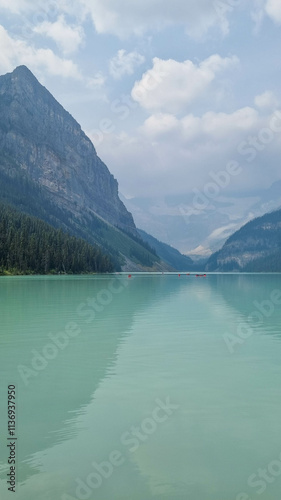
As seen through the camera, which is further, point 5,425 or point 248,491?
point 5,425

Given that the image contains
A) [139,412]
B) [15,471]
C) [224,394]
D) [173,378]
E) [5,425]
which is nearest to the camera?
[15,471]

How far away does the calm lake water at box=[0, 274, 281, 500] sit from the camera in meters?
12.7

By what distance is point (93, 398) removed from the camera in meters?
20.5

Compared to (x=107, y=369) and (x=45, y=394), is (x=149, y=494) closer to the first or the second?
(x=45, y=394)

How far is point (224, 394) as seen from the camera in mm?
21719

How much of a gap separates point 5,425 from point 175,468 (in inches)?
265

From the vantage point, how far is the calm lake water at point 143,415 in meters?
12.7

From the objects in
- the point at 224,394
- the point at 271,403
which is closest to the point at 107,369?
the point at 224,394

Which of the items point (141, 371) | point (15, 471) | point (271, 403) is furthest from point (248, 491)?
point (141, 371)

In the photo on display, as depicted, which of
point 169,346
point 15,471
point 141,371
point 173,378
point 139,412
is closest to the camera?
point 15,471

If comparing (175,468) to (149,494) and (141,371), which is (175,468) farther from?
(141,371)

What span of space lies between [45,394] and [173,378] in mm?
6845

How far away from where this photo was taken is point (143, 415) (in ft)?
59.6

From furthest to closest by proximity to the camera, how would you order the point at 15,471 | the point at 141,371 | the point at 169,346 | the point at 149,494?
1. the point at 169,346
2. the point at 141,371
3. the point at 15,471
4. the point at 149,494
